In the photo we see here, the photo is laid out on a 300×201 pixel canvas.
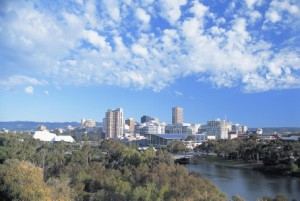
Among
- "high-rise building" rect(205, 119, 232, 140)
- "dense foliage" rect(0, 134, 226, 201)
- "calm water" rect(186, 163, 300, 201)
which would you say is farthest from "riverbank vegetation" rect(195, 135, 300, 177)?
"high-rise building" rect(205, 119, 232, 140)

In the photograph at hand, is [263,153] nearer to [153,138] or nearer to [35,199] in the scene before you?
[35,199]

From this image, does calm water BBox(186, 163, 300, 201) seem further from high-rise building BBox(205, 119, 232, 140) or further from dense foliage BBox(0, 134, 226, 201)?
high-rise building BBox(205, 119, 232, 140)

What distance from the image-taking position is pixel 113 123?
60094 mm

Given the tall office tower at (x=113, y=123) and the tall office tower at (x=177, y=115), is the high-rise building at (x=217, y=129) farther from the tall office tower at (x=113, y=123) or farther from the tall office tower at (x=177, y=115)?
the tall office tower at (x=177, y=115)

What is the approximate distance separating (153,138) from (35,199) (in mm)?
41423

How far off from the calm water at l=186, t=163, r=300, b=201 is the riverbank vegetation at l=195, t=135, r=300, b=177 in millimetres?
1221

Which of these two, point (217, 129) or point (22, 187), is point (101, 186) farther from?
point (217, 129)

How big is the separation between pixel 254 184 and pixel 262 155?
8257mm

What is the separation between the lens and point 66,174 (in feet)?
42.8

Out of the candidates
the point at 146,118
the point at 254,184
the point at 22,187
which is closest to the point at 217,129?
the point at 146,118

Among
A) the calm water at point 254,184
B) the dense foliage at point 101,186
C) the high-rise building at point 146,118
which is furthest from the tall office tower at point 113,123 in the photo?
the dense foliage at point 101,186

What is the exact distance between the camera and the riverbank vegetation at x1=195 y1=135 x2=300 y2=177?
70.0 ft

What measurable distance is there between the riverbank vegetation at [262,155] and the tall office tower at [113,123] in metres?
27.4

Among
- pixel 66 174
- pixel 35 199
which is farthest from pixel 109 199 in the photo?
pixel 66 174
